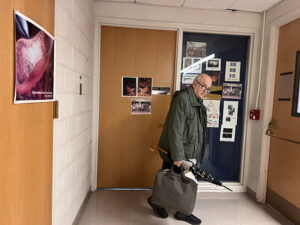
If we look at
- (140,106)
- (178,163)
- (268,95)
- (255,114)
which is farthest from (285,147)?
(140,106)

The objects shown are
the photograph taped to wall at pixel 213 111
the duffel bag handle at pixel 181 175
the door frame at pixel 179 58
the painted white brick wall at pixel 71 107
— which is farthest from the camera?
the photograph taped to wall at pixel 213 111

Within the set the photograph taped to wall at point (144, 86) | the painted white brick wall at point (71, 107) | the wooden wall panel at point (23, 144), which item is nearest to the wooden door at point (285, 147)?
the photograph taped to wall at point (144, 86)

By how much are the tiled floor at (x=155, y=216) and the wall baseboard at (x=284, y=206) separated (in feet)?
0.22

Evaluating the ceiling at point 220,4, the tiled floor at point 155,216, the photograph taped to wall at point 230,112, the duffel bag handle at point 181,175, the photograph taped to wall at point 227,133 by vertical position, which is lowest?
the tiled floor at point 155,216

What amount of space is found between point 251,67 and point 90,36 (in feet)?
6.82

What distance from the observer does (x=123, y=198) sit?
8.45 feet

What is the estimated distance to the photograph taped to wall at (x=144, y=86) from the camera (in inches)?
106

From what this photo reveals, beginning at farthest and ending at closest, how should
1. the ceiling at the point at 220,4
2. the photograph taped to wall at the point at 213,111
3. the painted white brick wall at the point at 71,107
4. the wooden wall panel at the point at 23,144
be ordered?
the photograph taped to wall at the point at 213,111, the ceiling at the point at 220,4, the painted white brick wall at the point at 71,107, the wooden wall panel at the point at 23,144

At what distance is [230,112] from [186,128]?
1.04 m

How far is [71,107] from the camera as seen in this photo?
1688mm

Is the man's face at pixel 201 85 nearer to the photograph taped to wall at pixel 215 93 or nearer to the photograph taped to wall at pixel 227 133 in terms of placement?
the photograph taped to wall at pixel 215 93

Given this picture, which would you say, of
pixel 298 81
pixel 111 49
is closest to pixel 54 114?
pixel 111 49

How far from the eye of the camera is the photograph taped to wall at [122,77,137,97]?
2691 mm

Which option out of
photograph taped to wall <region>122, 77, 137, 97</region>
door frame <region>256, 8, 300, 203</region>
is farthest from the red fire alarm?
photograph taped to wall <region>122, 77, 137, 97</region>
